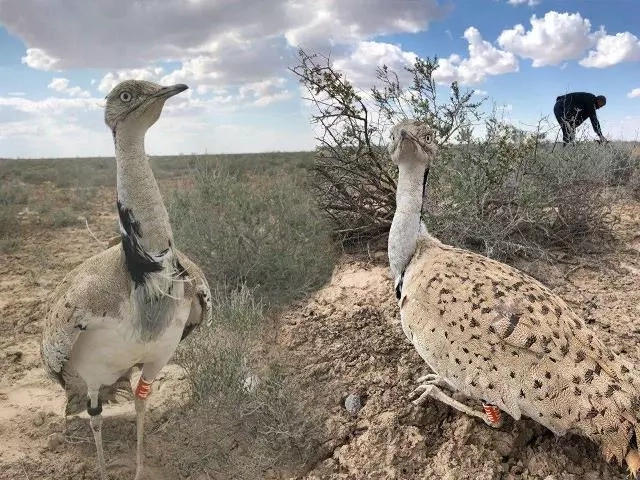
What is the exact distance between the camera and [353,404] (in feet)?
10.7

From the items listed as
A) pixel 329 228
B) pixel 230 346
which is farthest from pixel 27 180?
pixel 230 346

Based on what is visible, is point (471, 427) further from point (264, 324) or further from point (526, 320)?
point (264, 324)

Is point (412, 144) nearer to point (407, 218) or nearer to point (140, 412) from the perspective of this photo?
point (407, 218)

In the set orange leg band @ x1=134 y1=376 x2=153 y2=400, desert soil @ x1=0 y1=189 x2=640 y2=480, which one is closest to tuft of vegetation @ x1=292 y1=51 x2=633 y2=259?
desert soil @ x1=0 y1=189 x2=640 y2=480

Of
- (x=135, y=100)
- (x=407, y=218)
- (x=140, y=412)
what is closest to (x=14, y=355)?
(x=140, y=412)

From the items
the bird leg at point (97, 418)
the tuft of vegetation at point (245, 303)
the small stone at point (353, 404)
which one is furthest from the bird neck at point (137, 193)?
the small stone at point (353, 404)

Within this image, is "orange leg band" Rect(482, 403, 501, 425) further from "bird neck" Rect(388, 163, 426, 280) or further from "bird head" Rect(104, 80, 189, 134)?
"bird head" Rect(104, 80, 189, 134)

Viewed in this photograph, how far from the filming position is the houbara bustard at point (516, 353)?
2.34 meters

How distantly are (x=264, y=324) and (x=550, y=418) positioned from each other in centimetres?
249

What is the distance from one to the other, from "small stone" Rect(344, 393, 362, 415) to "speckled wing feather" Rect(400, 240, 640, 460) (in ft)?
2.09

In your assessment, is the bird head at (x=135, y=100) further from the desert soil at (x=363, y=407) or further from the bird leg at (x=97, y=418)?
the desert soil at (x=363, y=407)

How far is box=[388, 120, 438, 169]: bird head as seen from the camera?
3203 mm

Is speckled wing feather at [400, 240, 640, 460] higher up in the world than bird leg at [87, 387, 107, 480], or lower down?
higher up

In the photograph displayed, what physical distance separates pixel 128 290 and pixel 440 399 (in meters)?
1.71
